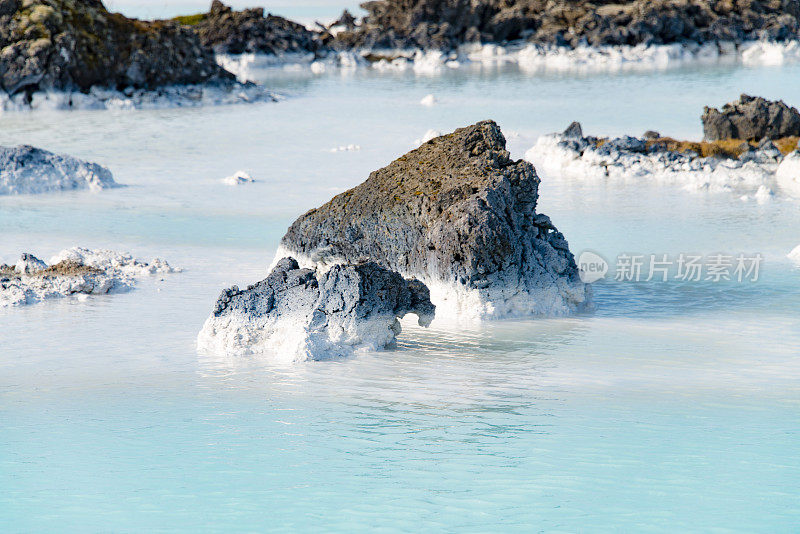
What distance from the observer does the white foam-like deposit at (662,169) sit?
45.1 feet

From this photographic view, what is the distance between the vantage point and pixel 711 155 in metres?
15.1

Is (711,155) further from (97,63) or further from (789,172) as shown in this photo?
(97,63)

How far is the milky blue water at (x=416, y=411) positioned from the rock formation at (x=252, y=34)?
95.8 feet

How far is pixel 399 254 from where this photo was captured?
823 centimetres

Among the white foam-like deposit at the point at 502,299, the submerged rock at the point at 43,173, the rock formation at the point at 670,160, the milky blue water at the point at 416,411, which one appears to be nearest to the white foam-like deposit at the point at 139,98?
the submerged rock at the point at 43,173

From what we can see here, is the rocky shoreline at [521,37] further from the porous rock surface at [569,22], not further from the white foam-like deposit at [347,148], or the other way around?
the white foam-like deposit at [347,148]

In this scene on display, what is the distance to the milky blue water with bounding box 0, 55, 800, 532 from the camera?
15.7 feet

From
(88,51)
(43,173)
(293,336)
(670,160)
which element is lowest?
(293,336)

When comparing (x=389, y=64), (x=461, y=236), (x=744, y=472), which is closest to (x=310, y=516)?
(x=744, y=472)

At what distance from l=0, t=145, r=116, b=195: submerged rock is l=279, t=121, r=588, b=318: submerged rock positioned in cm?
606

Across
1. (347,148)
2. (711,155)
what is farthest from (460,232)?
(347,148)

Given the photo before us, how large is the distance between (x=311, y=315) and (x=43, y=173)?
826cm

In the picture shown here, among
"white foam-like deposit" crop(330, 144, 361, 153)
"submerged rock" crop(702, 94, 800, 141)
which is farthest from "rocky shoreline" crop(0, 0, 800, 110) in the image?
"submerged rock" crop(702, 94, 800, 141)

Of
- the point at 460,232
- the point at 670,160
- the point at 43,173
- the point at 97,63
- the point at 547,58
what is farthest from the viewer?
the point at 547,58
